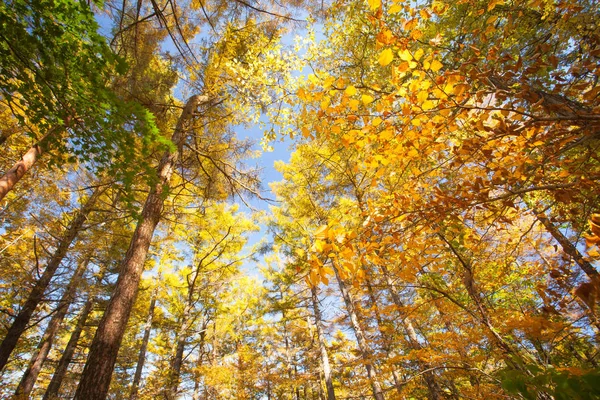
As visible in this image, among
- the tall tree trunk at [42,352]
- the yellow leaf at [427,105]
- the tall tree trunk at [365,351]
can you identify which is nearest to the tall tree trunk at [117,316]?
the yellow leaf at [427,105]

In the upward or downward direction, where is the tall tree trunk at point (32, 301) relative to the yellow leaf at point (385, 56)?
upward

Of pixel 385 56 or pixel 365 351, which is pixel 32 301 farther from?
pixel 385 56

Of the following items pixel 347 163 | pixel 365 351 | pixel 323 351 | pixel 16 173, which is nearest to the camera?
pixel 16 173

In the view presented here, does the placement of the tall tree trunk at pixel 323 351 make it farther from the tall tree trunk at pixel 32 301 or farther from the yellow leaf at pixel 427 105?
the yellow leaf at pixel 427 105

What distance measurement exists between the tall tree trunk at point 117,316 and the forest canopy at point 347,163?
17 mm

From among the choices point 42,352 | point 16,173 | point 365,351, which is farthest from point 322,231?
point 42,352

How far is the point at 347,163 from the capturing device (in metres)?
4.64

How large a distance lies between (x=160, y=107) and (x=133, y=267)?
327 cm

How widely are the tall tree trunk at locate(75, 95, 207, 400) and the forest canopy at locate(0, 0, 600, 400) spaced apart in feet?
0.06

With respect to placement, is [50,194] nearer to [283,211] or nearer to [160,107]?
[160,107]

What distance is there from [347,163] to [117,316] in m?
3.97

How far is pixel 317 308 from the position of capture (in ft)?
30.4

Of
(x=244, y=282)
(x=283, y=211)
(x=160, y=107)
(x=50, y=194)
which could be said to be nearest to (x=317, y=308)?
(x=283, y=211)

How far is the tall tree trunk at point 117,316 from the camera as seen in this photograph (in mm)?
2393
